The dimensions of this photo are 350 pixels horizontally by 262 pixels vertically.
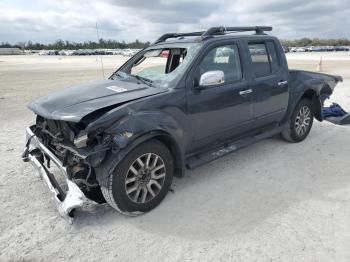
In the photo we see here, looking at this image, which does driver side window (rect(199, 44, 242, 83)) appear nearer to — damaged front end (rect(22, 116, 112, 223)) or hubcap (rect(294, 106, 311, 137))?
damaged front end (rect(22, 116, 112, 223))

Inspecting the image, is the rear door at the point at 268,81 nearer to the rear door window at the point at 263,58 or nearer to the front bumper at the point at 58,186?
the rear door window at the point at 263,58

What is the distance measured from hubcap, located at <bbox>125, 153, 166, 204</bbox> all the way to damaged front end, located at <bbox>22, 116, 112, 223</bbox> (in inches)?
14.6

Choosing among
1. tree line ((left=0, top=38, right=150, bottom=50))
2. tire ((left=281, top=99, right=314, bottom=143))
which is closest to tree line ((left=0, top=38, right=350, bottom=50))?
tree line ((left=0, top=38, right=150, bottom=50))

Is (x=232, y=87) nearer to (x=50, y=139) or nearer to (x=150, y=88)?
(x=150, y=88)

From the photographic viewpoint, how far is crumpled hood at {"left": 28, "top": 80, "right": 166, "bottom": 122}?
350cm

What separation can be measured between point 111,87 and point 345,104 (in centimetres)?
776

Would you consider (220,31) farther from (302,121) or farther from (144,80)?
(302,121)

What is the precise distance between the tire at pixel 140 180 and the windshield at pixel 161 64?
897 mm

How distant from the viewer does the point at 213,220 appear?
360 centimetres

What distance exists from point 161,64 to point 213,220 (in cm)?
239

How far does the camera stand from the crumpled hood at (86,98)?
3.50 m

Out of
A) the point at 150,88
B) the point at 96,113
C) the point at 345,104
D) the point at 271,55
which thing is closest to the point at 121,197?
the point at 96,113

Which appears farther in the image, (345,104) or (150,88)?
(345,104)

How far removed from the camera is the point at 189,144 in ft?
13.5
